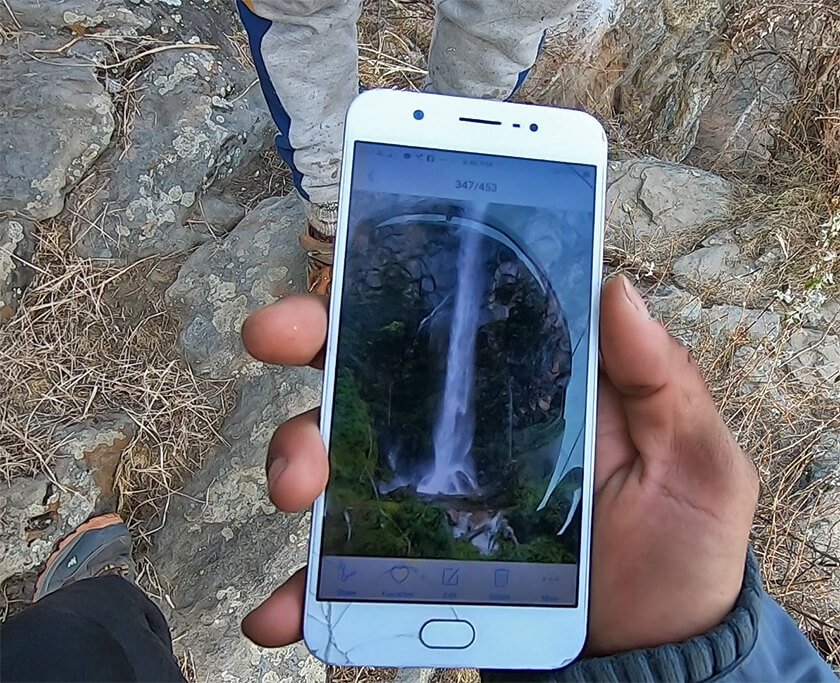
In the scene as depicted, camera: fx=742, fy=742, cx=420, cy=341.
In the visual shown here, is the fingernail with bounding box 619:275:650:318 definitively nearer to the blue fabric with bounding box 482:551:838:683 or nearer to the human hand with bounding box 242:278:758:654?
the human hand with bounding box 242:278:758:654

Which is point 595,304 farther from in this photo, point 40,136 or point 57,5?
point 57,5

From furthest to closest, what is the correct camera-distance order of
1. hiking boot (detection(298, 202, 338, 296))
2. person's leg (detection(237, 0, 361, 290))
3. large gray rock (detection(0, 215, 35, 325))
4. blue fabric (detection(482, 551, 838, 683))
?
large gray rock (detection(0, 215, 35, 325)) → hiking boot (detection(298, 202, 338, 296)) → person's leg (detection(237, 0, 361, 290)) → blue fabric (detection(482, 551, 838, 683))

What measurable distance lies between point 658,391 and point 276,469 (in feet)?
1.30

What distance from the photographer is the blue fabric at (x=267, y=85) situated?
0.91m

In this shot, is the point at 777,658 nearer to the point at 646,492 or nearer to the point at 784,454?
the point at 646,492

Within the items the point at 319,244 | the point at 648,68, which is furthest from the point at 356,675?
the point at 648,68

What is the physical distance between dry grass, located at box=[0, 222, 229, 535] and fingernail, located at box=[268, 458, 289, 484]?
1.97 feet

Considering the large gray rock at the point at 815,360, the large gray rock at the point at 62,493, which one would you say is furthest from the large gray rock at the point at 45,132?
the large gray rock at the point at 815,360

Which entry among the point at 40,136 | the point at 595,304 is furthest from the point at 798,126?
the point at 40,136

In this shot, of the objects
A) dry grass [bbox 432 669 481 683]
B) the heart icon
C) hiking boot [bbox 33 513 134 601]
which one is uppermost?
the heart icon

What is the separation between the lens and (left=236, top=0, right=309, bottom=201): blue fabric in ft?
3.00

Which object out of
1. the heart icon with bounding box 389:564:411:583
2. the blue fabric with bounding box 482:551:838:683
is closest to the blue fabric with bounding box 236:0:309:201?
the heart icon with bounding box 389:564:411:583

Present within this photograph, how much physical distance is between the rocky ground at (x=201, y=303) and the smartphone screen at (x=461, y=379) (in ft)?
1.69

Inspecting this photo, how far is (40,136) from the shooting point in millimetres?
1308
